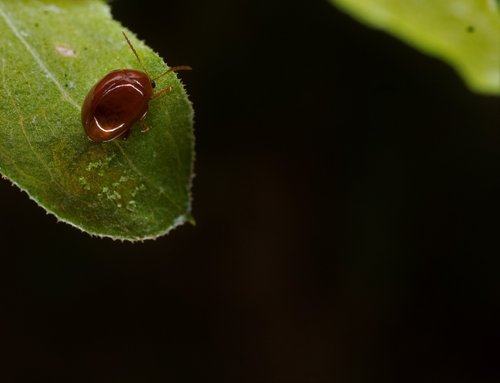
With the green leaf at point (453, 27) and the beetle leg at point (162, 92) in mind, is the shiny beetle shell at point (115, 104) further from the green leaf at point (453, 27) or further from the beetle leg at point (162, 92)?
the green leaf at point (453, 27)

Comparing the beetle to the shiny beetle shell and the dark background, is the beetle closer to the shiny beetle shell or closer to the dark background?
the shiny beetle shell

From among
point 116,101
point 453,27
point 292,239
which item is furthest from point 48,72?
point 292,239

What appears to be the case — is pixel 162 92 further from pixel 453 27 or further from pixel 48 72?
pixel 453 27

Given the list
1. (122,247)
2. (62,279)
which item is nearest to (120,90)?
(122,247)

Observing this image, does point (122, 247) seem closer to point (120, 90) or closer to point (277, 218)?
point (277, 218)

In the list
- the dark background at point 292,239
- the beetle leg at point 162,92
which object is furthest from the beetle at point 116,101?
the dark background at point 292,239

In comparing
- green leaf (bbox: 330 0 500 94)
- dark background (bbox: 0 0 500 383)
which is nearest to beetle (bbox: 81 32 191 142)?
green leaf (bbox: 330 0 500 94)

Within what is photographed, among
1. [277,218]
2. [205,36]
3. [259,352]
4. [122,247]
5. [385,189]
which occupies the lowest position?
[259,352]
